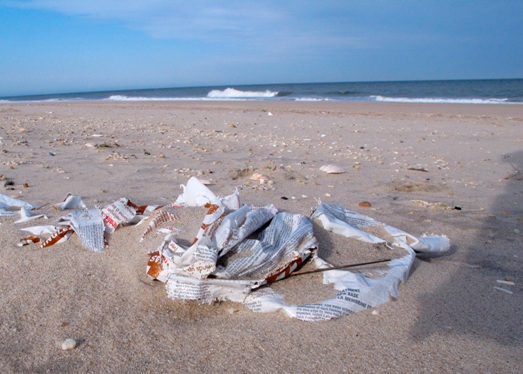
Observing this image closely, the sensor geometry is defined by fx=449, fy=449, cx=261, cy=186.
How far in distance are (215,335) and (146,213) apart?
115 cm

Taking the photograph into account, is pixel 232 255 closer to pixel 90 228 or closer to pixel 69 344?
pixel 69 344

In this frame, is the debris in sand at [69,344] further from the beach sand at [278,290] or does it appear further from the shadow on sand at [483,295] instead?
the shadow on sand at [483,295]

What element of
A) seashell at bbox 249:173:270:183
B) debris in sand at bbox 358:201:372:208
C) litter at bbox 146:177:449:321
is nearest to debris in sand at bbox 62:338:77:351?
litter at bbox 146:177:449:321

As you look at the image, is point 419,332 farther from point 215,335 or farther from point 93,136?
point 93,136

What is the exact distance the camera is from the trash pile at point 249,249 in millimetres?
1796

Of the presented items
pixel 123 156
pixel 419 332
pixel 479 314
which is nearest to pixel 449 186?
pixel 479 314

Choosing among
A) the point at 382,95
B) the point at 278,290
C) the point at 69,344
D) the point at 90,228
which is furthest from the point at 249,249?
the point at 382,95

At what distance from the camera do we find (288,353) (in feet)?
5.03

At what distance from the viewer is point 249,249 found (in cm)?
199

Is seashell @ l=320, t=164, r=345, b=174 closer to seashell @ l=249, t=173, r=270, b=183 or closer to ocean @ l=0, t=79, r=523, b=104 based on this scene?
seashell @ l=249, t=173, r=270, b=183

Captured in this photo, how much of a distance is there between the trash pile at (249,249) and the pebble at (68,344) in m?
0.39

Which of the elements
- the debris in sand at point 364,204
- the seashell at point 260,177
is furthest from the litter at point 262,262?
the seashell at point 260,177

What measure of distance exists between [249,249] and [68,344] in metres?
0.80

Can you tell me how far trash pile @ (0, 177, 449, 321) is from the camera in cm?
180
